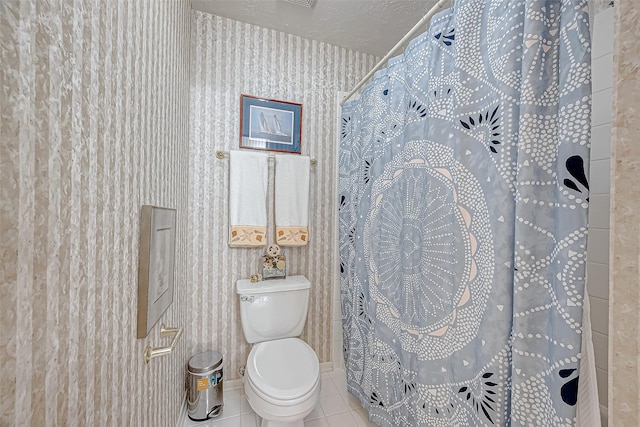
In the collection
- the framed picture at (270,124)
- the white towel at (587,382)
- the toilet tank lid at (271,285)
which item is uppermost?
the framed picture at (270,124)

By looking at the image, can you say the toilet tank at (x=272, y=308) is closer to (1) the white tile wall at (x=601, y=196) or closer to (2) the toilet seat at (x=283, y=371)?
(2) the toilet seat at (x=283, y=371)

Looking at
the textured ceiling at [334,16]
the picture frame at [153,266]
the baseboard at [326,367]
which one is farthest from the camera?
the baseboard at [326,367]

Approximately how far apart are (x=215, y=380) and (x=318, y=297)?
0.78m

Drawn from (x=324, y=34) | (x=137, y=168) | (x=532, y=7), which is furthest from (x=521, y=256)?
(x=324, y=34)

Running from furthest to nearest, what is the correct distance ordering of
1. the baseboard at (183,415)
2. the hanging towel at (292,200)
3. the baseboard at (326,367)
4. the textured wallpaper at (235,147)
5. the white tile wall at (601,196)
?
the baseboard at (326,367)
the hanging towel at (292,200)
the textured wallpaper at (235,147)
the baseboard at (183,415)
the white tile wall at (601,196)

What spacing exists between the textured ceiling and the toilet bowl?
198 cm

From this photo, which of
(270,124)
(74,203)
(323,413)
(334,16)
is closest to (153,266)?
(74,203)

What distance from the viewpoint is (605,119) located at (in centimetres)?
90

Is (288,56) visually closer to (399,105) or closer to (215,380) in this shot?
(399,105)

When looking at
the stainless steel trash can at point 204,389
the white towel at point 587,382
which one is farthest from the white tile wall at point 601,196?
the stainless steel trash can at point 204,389

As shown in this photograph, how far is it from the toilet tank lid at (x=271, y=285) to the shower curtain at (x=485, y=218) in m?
0.57

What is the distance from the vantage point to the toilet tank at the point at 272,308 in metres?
1.47

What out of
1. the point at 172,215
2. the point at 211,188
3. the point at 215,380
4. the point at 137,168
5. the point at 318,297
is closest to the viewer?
the point at 137,168

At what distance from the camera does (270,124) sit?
1666 millimetres
